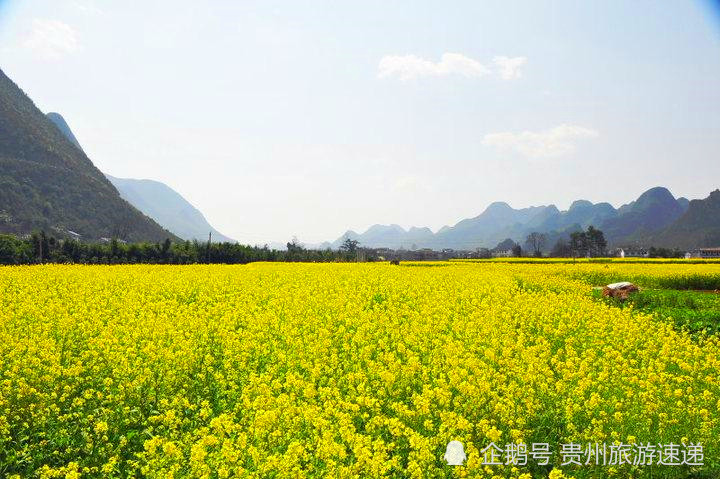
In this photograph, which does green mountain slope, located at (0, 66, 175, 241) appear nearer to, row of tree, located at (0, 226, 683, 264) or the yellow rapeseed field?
row of tree, located at (0, 226, 683, 264)

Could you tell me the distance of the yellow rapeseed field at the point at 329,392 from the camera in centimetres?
535

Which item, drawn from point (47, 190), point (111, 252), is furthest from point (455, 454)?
point (47, 190)

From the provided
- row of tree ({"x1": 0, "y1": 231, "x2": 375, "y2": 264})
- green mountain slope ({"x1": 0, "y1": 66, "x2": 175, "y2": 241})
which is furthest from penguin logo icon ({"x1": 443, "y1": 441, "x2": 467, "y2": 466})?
green mountain slope ({"x1": 0, "y1": 66, "x2": 175, "y2": 241})

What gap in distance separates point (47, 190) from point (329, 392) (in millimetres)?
142524

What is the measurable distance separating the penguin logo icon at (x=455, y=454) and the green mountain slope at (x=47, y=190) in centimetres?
12132

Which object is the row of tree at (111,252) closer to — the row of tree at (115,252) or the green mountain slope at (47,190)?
the row of tree at (115,252)

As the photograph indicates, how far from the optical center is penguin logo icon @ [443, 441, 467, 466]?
4.91 meters

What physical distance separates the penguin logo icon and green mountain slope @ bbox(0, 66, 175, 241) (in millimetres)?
121321

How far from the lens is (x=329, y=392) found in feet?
22.1

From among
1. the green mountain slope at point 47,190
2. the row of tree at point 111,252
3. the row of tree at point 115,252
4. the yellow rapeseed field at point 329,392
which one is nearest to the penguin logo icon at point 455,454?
the yellow rapeseed field at point 329,392

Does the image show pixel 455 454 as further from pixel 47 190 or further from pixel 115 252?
pixel 47 190

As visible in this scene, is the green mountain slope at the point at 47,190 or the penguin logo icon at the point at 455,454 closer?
the penguin logo icon at the point at 455,454

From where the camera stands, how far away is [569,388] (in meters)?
7.41

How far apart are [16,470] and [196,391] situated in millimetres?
2553
